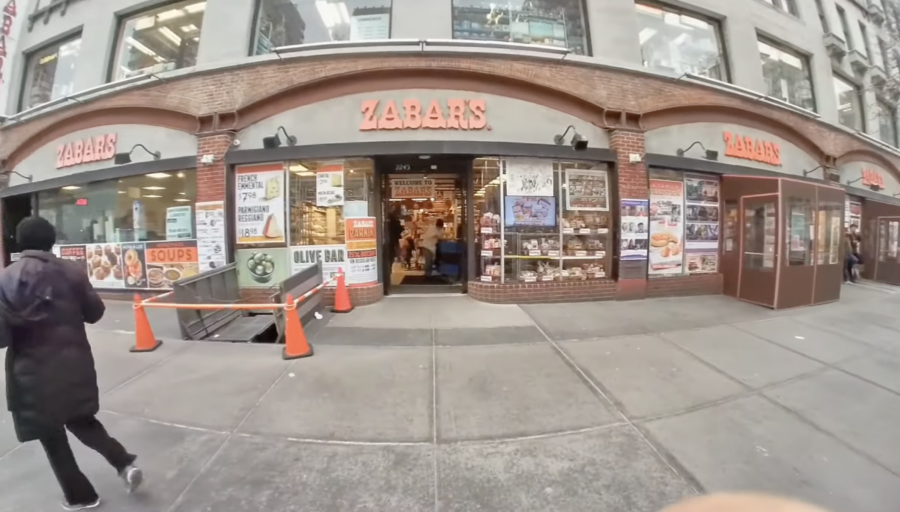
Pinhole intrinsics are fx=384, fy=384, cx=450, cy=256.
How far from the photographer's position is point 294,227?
785cm

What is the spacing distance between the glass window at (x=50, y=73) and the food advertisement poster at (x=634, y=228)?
13.9 metres

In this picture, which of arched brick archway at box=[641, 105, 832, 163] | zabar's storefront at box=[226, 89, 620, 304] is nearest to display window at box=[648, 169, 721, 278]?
zabar's storefront at box=[226, 89, 620, 304]

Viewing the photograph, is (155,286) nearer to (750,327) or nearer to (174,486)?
(174,486)

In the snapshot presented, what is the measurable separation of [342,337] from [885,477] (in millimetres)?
5484

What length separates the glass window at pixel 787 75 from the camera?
35.4 feet

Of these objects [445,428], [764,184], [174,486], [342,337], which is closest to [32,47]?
[342,337]

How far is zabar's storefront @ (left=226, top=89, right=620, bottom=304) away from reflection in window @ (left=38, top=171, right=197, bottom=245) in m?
1.88

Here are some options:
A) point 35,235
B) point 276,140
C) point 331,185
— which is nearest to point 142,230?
point 276,140

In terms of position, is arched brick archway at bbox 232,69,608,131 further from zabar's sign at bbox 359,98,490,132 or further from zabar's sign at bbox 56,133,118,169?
zabar's sign at bbox 56,133,118,169

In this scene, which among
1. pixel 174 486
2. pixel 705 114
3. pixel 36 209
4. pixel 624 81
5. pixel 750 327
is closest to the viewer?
pixel 174 486

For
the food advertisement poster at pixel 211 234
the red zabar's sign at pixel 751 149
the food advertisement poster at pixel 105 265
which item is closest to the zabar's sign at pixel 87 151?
the food advertisement poster at pixel 105 265

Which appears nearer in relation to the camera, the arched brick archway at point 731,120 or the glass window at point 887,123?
the arched brick archway at point 731,120

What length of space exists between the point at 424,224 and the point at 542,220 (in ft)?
9.10

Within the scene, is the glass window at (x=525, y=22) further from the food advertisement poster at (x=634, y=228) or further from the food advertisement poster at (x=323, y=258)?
the food advertisement poster at (x=323, y=258)
